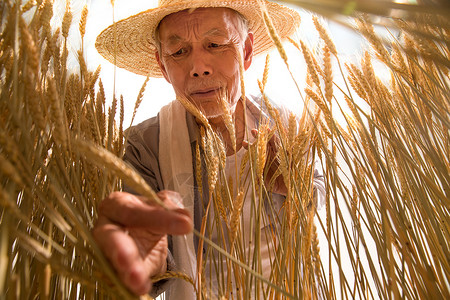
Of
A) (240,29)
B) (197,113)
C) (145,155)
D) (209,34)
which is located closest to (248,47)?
(240,29)

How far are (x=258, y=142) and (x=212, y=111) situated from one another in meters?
0.50

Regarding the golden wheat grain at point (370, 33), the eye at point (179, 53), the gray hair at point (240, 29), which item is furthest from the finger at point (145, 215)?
the gray hair at point (240, 29)

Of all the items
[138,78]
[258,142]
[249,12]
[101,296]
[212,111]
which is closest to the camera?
[101,296]

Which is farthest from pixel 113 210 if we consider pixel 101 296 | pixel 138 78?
pixel 138 78

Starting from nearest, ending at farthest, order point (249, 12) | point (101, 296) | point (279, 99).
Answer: point (101, 296)
point (249, 12)
point (279, 99)

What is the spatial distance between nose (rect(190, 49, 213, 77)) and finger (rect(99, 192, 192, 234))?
2.42 ft

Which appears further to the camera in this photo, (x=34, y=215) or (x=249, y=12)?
(x=249, y=12)

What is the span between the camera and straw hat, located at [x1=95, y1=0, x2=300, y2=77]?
108 cm

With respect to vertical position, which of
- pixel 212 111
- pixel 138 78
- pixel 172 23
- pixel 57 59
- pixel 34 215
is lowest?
pixel 34 215

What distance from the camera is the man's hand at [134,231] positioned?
0.90ft

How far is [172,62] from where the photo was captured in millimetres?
1104

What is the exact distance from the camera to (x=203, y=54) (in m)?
1.05

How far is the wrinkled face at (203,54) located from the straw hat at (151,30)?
45mm

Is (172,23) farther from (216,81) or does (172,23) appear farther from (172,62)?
(216,81)
